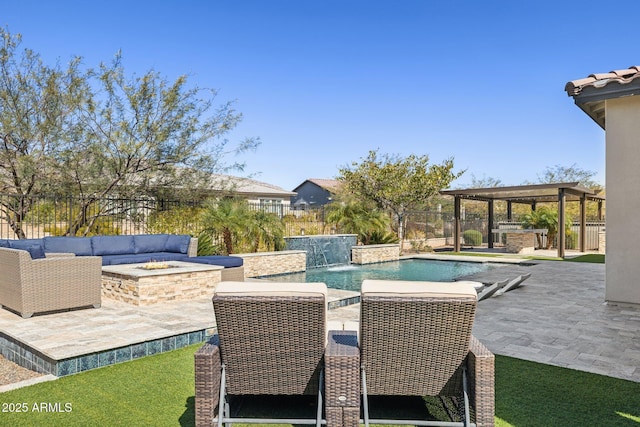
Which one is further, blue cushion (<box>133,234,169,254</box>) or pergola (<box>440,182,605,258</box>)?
pergola (<box>440,182,605,258</box>)

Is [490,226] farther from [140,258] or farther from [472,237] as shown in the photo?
[140,258]

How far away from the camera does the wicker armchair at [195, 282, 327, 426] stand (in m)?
2.87

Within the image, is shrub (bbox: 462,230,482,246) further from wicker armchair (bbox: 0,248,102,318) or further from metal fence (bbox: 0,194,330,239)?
wicker armchair (bbox: 0,248,102,318)

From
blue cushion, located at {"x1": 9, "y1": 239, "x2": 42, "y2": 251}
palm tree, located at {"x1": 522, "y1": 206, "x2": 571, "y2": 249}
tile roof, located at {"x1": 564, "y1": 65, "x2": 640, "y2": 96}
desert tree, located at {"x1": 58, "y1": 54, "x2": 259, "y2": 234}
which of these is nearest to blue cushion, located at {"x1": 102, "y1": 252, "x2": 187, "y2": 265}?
blue cushion, located at {"x1": 9, "y1": 239, "x2": 42, "y2": 251}

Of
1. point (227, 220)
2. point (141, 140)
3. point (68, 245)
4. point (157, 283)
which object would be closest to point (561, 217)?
point (227, 220)

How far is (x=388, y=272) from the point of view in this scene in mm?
14492

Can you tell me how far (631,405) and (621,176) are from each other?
493cm

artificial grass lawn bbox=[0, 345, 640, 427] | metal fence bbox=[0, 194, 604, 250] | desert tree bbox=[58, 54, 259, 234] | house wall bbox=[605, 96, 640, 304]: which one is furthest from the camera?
desert tree bbox=[58, 54, 259, 234]

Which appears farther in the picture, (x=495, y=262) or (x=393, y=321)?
(x=495, y=262)

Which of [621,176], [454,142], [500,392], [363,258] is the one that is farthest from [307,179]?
[500,392]

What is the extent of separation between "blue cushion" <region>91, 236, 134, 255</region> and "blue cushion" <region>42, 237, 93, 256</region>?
151 mm

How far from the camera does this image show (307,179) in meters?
45.6

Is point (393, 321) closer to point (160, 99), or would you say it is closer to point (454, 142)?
point (160, 99)

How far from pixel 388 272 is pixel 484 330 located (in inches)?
333
